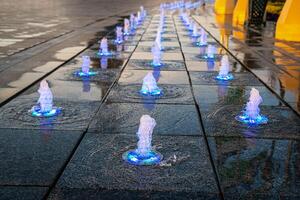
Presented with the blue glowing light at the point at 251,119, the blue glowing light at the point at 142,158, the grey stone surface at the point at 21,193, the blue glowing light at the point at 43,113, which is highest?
the blue glowing light at the point at 43,113

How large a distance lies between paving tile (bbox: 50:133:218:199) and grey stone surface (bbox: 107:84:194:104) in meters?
1.88

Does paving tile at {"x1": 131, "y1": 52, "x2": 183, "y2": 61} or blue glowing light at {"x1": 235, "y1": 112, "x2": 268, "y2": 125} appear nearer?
blue glowing light at {"x1": 235, "y1": 112, "x2": 268, "y2": 125}

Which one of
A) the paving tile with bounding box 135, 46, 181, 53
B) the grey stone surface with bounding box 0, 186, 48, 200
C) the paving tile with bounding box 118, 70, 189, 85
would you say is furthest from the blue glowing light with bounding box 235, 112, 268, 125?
the paving tile with bounding box 135, 46, 181, 53

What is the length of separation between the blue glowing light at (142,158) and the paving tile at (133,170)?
0.23 ft

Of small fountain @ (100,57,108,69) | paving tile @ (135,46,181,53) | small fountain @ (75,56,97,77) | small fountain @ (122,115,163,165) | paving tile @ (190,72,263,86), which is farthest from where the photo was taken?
paving tile @ (135,46,181,53)

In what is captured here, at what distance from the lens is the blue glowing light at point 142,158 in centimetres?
483

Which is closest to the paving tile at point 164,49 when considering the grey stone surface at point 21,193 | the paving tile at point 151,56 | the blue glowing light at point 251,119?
the paving tile at point 151,56

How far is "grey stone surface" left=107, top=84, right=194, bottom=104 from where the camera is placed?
7395 millimetres

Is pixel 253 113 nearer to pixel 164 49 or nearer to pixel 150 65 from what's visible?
pixel 150 65

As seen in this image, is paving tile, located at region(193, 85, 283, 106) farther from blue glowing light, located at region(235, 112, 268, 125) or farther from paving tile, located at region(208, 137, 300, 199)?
paving tile, located at region(208, 137, 300, 199)

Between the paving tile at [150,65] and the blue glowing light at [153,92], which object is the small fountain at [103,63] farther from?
the blue glowing light at [153,92]

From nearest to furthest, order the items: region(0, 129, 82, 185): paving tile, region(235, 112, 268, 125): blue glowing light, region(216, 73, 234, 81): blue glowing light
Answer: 1. region(0, 129, 82, 185): paving tile
2. region(235, 112, 268, 125): blue glowing light
3. region(216, 73, 234, 81): blue glowing light

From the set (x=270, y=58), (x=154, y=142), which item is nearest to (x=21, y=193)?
(x=154, y=142)

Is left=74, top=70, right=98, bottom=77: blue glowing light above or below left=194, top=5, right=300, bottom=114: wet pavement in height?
above
